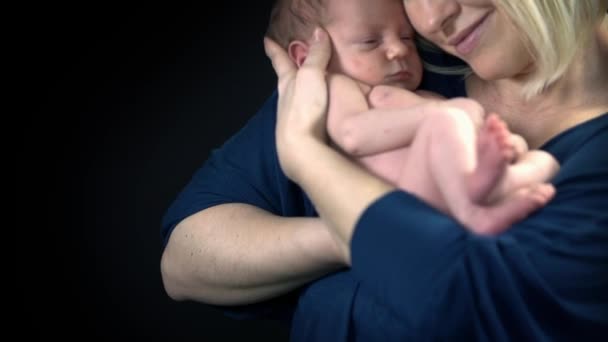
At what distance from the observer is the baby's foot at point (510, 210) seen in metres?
1.27

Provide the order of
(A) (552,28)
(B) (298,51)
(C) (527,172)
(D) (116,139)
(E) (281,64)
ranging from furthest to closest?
(D) (116,139), (B) (298,51), (E) (281,64), (A) (552,28), (C) (527,172)

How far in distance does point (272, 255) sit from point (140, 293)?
1.10 m

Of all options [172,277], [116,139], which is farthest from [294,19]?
[116,139]

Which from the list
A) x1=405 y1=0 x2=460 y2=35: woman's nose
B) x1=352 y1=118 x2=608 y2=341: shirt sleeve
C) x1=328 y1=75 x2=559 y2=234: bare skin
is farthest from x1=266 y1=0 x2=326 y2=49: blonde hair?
x1=352 y1=118 x2=608 y2=341: shirt sleeve

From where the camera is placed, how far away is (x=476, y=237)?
1244mm

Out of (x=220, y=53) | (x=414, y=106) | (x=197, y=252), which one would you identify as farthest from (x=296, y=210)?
(x=220, y=53)

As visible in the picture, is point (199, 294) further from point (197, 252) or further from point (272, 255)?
point (272, 255)

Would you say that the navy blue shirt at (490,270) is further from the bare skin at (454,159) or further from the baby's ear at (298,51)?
the baby's ear at (298,51)

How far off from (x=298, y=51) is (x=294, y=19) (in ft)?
0.22

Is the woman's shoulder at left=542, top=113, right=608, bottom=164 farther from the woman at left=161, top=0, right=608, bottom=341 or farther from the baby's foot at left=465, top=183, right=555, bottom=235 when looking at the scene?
the baby's foot at left=465, top=183, right=555, bottom=235

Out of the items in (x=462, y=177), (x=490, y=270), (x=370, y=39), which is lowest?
(x=490, y=270)

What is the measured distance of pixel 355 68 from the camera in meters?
1.73

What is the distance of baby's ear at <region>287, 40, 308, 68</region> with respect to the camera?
5.96ft

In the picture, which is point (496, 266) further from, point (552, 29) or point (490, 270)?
point (552, 29)
